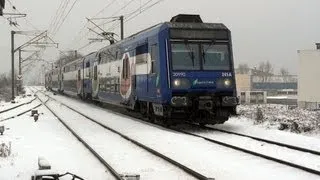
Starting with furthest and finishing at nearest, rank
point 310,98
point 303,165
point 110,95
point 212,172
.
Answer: point 310,98 < point 110,95 < point 303,165 < point 212,172

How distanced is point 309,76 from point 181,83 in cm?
5613

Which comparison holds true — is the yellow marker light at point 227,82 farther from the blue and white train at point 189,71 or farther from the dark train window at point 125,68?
the dark train window at point 125,68

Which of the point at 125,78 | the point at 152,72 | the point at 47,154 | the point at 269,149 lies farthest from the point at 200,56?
the point at 47,154

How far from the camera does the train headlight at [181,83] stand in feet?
55.5

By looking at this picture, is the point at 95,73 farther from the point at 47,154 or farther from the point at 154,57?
the point at 47,154

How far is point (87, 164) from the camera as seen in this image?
10945 millimetres

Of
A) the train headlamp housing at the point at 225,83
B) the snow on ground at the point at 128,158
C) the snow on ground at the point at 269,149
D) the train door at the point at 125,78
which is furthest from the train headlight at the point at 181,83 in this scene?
the train door at the point at 125,78

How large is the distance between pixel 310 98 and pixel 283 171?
196ft

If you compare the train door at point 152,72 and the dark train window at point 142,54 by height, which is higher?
the dark train window at point 142,54

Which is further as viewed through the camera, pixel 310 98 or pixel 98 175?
pixel 310 98

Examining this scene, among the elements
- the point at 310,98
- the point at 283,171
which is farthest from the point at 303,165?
the point at 310,98

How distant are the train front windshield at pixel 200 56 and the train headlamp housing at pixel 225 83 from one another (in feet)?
1.20

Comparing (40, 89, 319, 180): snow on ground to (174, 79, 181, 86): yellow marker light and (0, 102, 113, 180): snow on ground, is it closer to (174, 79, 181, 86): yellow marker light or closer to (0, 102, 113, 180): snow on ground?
(174, 79, 181, 86): yellow marker light

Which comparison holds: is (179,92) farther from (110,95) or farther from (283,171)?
(110,95)
